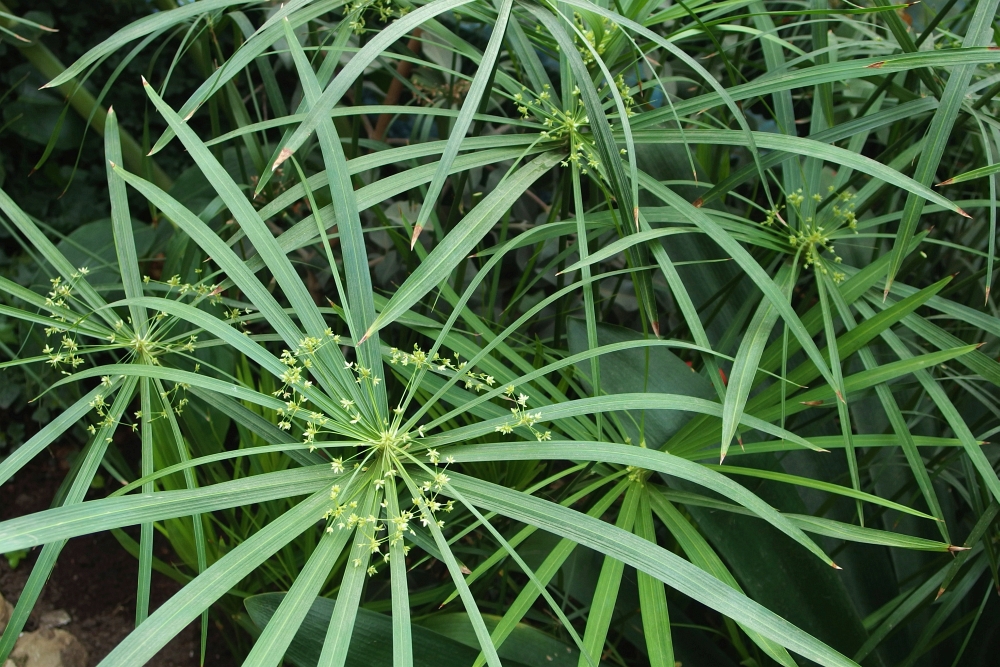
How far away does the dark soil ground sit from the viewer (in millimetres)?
1306

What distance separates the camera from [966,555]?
0.86m

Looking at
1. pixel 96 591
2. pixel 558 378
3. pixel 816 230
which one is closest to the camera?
pixel 816 230

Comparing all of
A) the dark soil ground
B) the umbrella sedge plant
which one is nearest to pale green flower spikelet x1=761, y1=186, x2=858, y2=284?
the umbrella sedge plant

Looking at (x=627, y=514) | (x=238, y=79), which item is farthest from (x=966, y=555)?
(x=238, y=79)

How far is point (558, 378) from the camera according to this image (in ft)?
3.87

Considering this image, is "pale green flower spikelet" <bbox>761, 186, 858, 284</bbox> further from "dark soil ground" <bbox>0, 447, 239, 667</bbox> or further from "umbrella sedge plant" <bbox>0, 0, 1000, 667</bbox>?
"dark soil ground" <bbox>0, 447, 239, 667</bbox>

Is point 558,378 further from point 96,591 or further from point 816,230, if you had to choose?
point 96,591

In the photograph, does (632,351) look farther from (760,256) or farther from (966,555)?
(966,555)

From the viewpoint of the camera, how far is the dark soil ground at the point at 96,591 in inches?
51.4

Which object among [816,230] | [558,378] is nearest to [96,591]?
[558,378]

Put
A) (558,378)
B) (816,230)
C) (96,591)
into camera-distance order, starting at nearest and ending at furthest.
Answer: (816,230)
(558,378)
(96,591)

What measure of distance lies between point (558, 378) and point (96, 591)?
0.98m

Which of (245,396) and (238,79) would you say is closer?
(245,396)

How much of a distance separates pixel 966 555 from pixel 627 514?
42 cm
